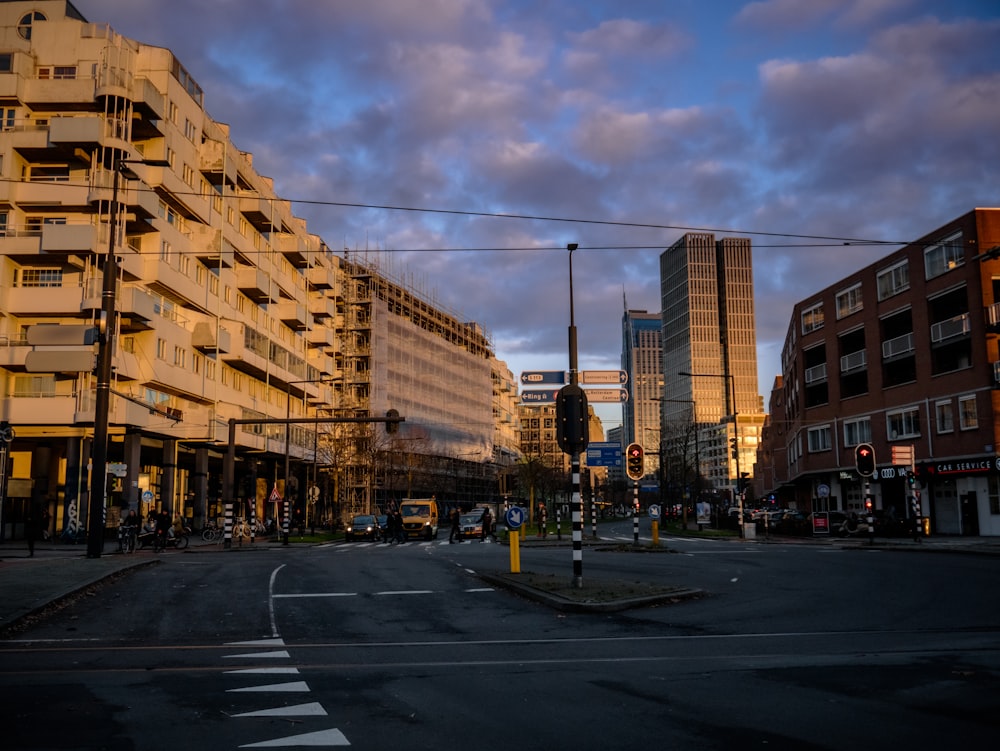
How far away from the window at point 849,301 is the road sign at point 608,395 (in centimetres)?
4530

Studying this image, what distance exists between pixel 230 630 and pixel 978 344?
149ft

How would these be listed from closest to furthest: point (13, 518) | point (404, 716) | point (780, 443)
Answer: point (404, 716)
point (13, 518)
point (780, 443)

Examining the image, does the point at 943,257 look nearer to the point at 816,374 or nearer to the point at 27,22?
the point at 816,374

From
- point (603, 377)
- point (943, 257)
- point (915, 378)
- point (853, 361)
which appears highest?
point (943, 257)

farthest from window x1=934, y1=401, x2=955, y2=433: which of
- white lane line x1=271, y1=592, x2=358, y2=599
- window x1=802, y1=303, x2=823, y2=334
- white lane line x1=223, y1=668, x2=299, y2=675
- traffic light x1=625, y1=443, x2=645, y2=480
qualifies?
white lane line x1=223, y1=668, x2=299, y2=675

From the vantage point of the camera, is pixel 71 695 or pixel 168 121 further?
pixel 168 121

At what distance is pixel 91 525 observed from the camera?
92.5 ft

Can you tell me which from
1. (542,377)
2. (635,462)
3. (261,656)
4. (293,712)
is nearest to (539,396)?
(542,377)

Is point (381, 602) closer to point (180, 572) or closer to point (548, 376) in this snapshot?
point (548, 376)

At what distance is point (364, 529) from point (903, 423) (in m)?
33.2

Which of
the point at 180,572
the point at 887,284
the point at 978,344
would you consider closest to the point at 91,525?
the point at 180,572

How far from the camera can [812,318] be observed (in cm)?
6894

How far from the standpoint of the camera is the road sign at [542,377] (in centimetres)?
2023

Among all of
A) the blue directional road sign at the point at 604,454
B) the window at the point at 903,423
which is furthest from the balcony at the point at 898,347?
the blue directional road sign at the point at 604,454
